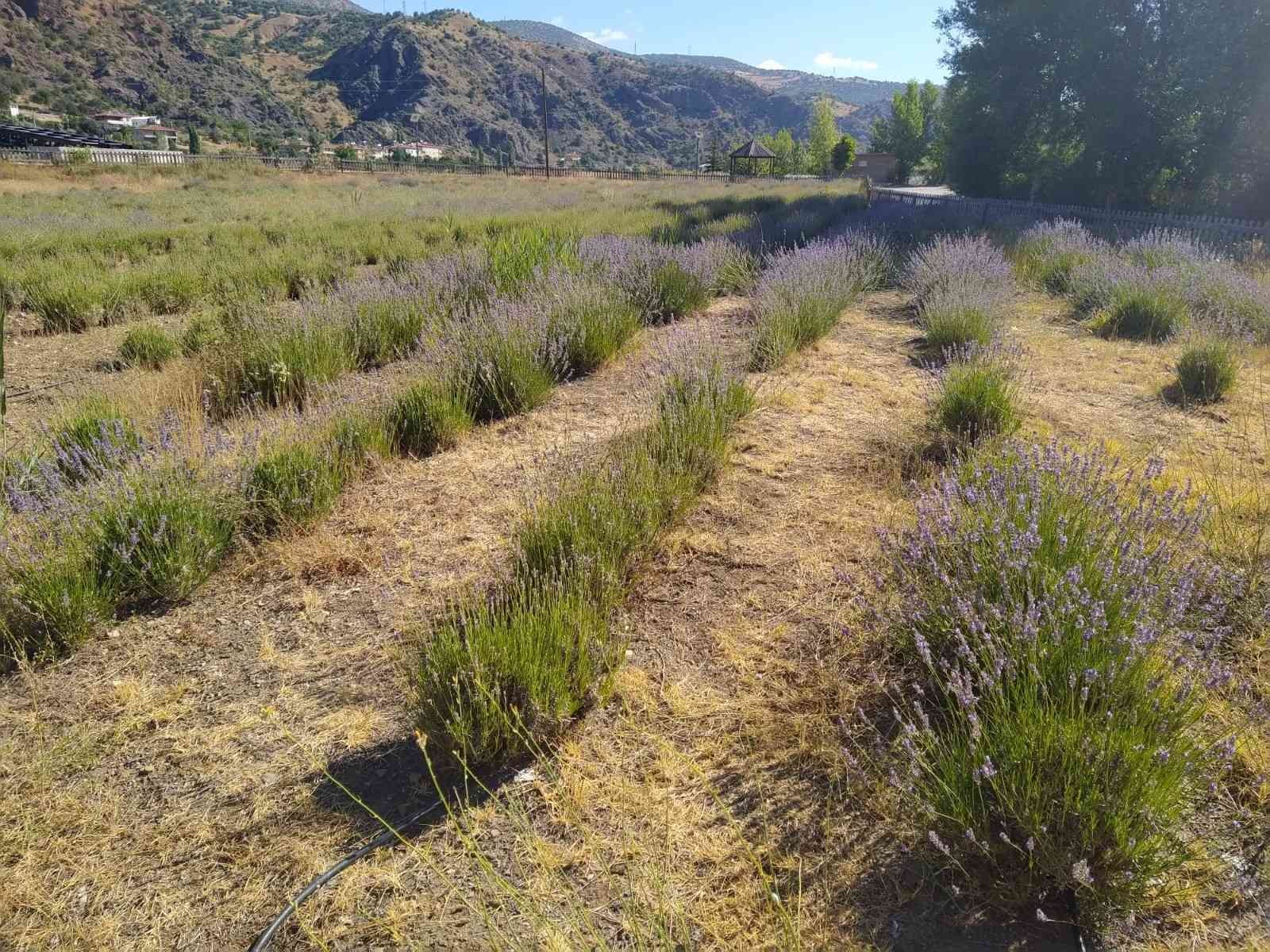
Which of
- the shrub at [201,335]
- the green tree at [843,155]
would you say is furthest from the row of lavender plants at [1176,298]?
the green tree at [843,155]

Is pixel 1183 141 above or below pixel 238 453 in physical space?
above

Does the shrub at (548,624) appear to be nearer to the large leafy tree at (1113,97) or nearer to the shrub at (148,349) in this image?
the shrub at (148,349)

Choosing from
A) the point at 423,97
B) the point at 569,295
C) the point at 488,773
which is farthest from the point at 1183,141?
the point at 423,97

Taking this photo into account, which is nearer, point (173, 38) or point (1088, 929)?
point (1088, 929)

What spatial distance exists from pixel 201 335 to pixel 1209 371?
25.7 ft

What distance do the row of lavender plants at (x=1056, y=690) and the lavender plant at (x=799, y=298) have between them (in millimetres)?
3281

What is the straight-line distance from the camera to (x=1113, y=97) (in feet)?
56.8

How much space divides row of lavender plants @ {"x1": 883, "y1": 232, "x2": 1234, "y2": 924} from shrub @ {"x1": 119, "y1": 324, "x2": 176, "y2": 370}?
6.18 m

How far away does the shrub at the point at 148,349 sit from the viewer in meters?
6.17

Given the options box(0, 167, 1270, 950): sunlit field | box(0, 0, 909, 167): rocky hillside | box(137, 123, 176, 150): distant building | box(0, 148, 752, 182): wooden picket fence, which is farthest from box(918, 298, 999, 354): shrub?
box(0, 0, 909, 167): rocky hillside

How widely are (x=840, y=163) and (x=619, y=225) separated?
49.8 m

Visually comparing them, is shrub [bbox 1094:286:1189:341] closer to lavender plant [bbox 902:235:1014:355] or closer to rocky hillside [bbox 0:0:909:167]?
lavender plant [bbox 902:235:1014:355]

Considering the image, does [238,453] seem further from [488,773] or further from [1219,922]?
[1219,922]

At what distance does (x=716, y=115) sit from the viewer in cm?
13762
